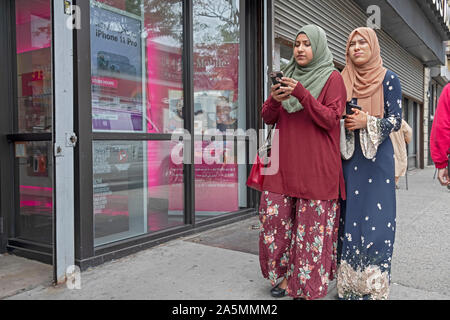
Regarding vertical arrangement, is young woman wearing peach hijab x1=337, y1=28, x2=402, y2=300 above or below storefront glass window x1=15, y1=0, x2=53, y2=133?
below

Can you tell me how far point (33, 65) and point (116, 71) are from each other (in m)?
0.82

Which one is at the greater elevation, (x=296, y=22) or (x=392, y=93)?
(x=296, y=22)

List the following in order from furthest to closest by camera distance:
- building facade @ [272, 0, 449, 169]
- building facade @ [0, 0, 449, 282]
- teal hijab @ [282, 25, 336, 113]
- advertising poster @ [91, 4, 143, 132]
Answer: building facade @ [272, 0, 449, 169] → advertising poster @ [91, 4, 143, 132] → building facade @ [0, 0, 449, 282] → teal hijab @ [282, 25, 336, 113]

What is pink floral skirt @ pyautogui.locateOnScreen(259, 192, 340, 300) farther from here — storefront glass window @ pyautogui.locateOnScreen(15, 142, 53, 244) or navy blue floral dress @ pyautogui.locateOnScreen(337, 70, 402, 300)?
storefront glass window @ pyautogui.locateOnScreen(15, 142, 53, 244)

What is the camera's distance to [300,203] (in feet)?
8.35

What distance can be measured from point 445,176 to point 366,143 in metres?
0.66

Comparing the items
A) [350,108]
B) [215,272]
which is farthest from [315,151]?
[215,272]

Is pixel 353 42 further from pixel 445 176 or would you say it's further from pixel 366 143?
pixel 445 176

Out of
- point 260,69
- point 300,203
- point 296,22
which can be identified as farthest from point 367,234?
point 296,22

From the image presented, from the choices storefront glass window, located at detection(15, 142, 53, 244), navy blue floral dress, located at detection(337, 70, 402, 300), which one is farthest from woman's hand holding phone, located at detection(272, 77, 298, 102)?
storefront glass window, located at detection(15, 142, 53, 244)

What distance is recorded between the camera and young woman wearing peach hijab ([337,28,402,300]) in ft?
8.09

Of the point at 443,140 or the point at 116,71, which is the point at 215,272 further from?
the point at 116,71

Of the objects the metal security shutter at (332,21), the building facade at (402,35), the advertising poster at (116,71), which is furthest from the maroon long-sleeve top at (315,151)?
the metal security shutter at (332,21)

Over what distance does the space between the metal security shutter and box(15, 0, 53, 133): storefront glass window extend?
3.27 metres
